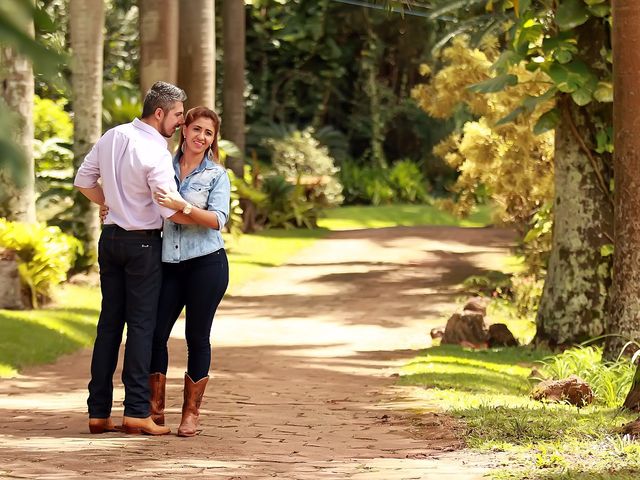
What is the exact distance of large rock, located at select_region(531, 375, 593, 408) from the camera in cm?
866

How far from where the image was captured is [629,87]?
32.1 ft

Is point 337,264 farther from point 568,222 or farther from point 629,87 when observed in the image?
point 629,87

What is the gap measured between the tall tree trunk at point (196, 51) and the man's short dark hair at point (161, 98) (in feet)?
48.4

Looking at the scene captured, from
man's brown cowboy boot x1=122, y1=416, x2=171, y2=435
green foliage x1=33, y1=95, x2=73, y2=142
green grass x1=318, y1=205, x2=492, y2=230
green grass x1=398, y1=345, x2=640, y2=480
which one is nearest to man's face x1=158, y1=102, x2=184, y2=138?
man's brown cowboy boot x1=122, y1=416, x2=171, y2=435

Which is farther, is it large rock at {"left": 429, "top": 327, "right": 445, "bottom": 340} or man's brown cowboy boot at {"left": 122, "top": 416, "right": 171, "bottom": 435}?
large rock at {"left": 429, "top": 327, "right": 445, "bottom": 340}

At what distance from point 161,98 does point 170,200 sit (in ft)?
2.00

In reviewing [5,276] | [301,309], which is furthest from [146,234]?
[301,309]

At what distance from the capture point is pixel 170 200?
6.40 m

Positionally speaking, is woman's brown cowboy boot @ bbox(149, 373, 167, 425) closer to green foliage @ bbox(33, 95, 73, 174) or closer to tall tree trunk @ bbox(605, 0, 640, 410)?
tall tree trunk @ bbox(605, 0, 640, 410)

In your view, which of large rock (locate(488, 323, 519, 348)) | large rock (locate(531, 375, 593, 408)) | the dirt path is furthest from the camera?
large rock (locate(488, 323, 519, 348))

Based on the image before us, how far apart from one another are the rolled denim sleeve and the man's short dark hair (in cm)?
48

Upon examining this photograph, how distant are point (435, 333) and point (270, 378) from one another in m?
4.10

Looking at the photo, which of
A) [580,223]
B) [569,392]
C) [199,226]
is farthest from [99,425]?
[580,223]

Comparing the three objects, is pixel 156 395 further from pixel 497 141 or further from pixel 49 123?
pixel 49 123
